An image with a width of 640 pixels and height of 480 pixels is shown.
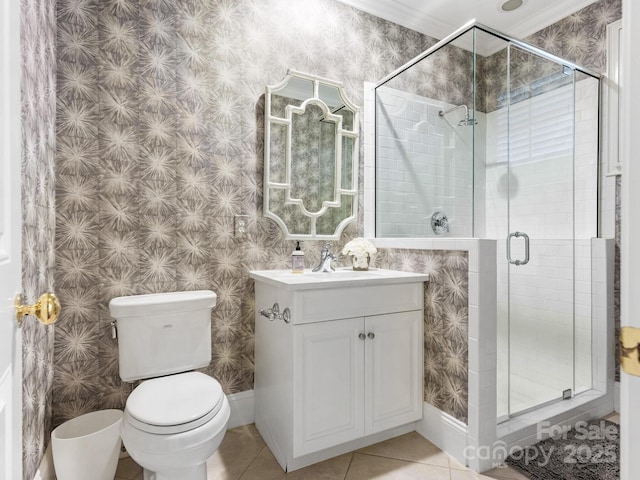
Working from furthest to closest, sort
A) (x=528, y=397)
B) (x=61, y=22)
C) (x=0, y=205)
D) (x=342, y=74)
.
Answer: (x=342, y=74) → (x=528, y=397) → (x=61, y=22) → (x=0, y=205)

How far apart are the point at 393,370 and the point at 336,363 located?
35 cm

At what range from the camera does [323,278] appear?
1780 millimetres

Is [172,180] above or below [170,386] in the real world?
above

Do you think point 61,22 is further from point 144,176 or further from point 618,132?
point 618,132

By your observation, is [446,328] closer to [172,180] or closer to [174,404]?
[174,404]

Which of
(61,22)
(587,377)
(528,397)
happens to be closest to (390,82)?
(61,22)

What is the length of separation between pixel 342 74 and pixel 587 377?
248cm

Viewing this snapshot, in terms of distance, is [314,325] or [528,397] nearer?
[314,325]

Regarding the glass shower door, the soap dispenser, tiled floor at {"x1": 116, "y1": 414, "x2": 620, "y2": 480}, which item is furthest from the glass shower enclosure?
the soap dispenser

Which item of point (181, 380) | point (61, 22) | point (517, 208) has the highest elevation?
point (61, 22)

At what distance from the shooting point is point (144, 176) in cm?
182

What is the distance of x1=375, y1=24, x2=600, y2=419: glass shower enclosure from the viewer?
1.90m

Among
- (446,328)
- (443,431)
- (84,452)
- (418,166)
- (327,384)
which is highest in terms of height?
(418,166)

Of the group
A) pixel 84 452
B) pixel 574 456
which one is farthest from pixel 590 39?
pixel 84 452
